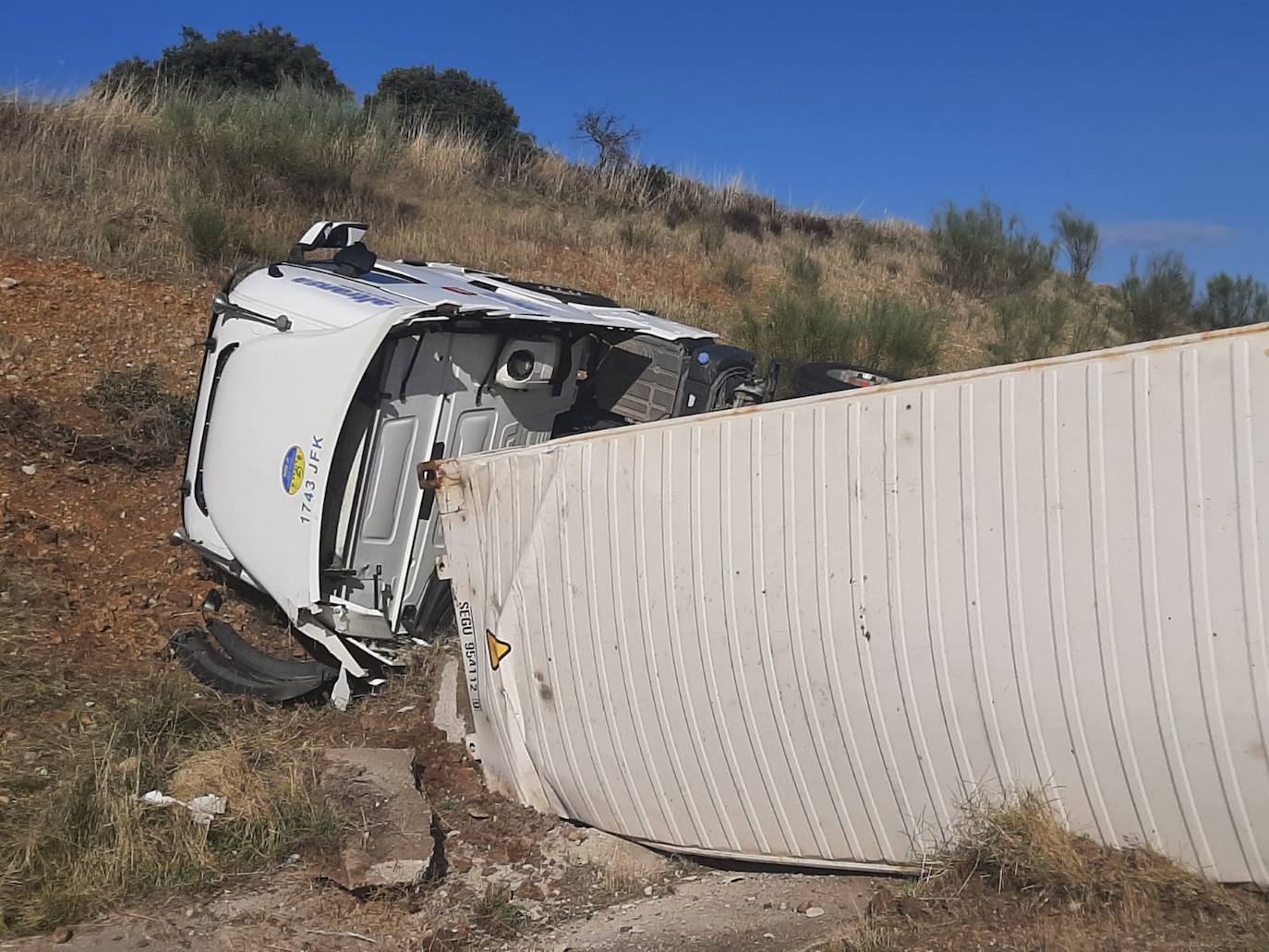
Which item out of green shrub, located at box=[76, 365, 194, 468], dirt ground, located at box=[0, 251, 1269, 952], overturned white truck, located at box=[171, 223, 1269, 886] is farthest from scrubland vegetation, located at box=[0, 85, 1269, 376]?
overturned white truck, located at box=[171, 223, 1269, 886]

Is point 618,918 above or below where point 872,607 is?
below

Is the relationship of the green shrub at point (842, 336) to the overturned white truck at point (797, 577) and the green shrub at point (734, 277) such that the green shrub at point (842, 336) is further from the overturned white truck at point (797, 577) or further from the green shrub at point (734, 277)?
the overturned white truck at point (797, 577)

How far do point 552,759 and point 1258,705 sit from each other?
2.48 m

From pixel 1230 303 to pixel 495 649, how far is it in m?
21.0

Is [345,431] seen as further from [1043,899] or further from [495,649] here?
[1043,899]

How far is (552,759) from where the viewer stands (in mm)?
4117

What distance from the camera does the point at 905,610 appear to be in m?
3.18

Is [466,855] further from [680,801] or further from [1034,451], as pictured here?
[1034,451]

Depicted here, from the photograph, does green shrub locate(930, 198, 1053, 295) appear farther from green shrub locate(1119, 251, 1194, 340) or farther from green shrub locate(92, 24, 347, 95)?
green shrub locate(92, 24, 347, 95)

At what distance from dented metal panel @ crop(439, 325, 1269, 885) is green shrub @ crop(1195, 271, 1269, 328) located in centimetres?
2022

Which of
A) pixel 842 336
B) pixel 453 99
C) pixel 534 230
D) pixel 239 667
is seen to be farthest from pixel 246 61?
pixel 239 667

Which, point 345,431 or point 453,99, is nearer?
point 345,431

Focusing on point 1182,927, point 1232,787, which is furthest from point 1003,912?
point 1232,787

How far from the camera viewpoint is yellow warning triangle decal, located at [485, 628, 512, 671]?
414 centimetres
